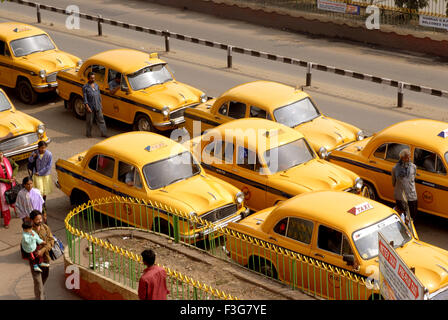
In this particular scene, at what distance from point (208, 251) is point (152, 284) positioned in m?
3.56

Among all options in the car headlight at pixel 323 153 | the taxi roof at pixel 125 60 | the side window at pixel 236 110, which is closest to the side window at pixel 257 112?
the side window at pixel 236 110

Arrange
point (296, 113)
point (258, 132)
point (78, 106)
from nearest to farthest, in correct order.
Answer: point (258, 132), point (296, 113), point (78, 106)

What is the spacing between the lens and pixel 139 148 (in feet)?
47.2

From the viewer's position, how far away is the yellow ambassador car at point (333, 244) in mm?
11031

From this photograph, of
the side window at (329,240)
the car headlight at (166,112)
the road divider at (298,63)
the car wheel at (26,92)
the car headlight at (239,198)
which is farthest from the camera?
the car wheel at (26,92)

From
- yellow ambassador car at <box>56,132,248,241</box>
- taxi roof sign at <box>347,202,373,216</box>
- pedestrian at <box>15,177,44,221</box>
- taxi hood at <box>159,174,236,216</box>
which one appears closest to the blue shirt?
yellow ambassador car at <box>56,132,248,241</box>

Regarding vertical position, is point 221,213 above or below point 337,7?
below

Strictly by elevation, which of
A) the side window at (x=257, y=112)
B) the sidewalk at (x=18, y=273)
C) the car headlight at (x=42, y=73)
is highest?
the car headlight at (x=42, y=73)

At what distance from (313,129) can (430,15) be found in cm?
1126

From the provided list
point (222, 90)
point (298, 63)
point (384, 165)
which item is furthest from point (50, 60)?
point (384, 165)

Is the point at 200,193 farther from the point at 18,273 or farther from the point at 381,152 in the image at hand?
the point at 381,152

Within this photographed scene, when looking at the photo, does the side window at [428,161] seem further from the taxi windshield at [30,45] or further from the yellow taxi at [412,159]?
the taxi windshield at [30,45]

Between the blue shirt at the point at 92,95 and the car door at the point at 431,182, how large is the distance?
25.7ft
